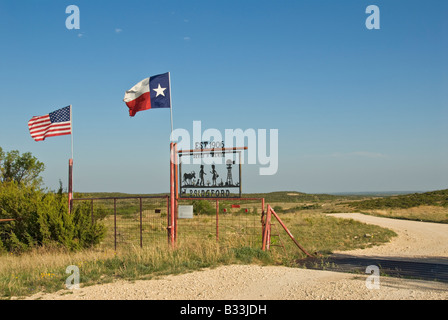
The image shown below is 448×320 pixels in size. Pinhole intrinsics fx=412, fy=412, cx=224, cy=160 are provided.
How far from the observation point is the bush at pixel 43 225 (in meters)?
15.8

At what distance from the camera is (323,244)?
19.2 m

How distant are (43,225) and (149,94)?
6.41m

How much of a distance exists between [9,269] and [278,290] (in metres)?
7.66

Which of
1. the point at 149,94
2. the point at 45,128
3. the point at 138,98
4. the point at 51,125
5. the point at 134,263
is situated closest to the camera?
the point at 134,263

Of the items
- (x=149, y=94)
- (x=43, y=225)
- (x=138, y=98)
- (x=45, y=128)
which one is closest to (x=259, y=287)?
(x=149, y=94)

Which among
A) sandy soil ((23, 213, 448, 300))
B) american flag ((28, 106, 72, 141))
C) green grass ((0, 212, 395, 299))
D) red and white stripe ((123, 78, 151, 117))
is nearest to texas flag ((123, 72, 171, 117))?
red and white stripe ((123, 78, 151, 117))

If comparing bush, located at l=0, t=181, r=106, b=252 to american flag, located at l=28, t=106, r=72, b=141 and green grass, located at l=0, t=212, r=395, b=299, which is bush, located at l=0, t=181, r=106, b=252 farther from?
american flag, located at l=28, t=106, r=72, b=141

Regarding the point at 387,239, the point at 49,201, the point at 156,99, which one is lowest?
the point at 387,239

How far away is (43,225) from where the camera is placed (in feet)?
51.3

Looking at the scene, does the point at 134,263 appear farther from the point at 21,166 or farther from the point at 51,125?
the point at 21,166

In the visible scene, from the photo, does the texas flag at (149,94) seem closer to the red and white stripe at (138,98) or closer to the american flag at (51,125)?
the red and white stripe at (138,98)

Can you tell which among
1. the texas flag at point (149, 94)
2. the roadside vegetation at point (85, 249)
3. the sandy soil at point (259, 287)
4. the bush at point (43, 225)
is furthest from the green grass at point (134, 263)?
the texas flag at point (149, 94)
